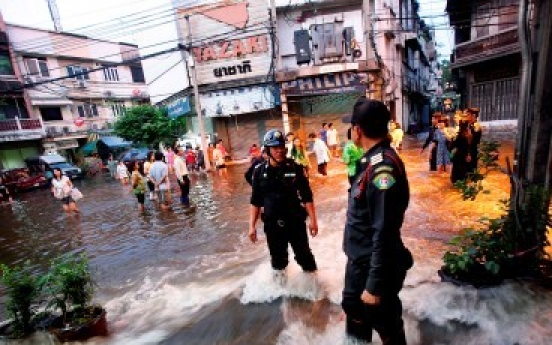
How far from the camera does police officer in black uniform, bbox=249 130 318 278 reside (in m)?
3.88

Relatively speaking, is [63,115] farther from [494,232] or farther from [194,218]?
[494,232]

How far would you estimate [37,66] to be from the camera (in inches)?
1182

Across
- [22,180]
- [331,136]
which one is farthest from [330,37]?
[22,180]

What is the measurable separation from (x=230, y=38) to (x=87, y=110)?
22.2 m

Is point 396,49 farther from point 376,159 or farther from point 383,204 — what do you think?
point 383,204

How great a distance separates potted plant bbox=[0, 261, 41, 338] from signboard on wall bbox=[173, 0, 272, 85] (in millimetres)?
17957

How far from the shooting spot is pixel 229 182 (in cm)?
1425

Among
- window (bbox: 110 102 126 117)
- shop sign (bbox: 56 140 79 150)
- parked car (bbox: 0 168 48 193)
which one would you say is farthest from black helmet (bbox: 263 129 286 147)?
window (bbox: 110 102 126 117)

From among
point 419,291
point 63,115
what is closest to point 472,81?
point 419,291

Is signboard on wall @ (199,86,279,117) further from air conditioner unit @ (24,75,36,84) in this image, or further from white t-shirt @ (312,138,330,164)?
air conditioner unit @ (24,75,36,84)

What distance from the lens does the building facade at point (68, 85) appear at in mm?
29312

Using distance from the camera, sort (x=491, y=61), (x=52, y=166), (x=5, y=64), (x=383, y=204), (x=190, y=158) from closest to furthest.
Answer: (x=383, y=204) → (x=491, y=61) → (x=190, y=158) → (x=52, y=166) → (x=5, y=64)

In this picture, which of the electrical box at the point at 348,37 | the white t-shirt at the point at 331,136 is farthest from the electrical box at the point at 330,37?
the white t-shirt at the point at 331,136

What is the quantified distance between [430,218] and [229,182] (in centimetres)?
908
